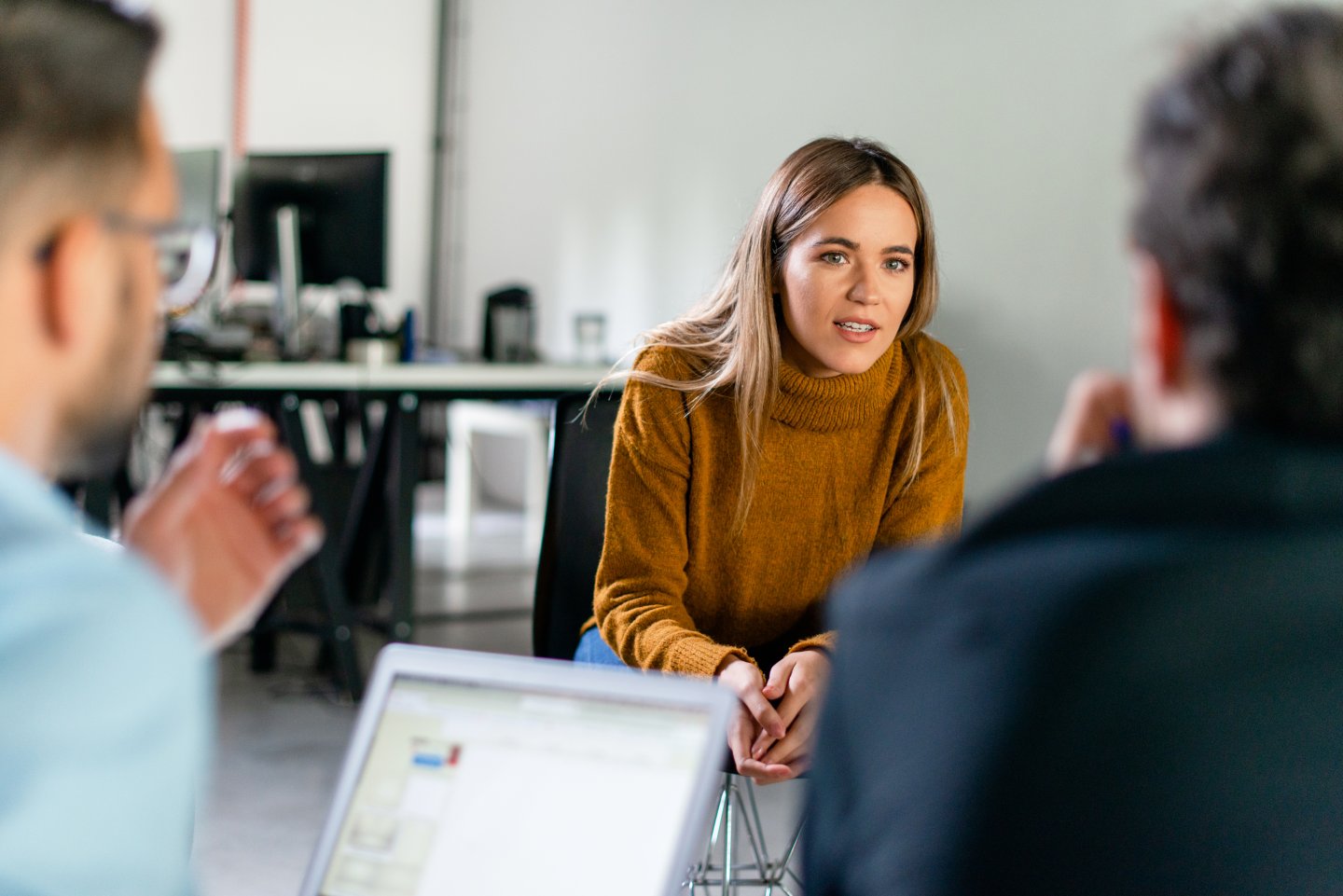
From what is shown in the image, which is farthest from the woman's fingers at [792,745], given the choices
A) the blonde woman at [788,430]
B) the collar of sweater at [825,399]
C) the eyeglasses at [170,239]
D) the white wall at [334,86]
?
the white wall at [334,86]

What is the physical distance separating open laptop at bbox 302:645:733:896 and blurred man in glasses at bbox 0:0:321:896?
0.22m

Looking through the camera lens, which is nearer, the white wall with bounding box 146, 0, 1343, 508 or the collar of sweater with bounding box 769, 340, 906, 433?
the collar of sweater with bounding box 769, 340, 906, 433

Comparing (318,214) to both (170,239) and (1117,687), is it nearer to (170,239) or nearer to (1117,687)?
(170,239)

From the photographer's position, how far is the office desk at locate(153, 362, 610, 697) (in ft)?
11.4

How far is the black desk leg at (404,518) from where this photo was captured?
3.56 metres

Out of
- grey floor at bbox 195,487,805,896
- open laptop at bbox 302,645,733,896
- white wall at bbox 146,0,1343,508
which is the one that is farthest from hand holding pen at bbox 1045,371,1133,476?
grey floor at bbox 195,487,805,896

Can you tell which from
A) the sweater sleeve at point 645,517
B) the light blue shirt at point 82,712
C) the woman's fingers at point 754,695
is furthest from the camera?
the sweater sleeve at point 645,517

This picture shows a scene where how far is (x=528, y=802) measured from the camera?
78 cm

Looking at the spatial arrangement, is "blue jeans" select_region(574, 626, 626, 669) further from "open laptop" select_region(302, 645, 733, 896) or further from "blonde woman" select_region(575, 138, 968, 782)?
"open laptop" select_region(302, 645, 733, 896)

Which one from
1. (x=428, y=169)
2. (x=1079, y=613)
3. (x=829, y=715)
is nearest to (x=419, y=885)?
(x=829, y=715)

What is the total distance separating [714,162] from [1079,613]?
513cm

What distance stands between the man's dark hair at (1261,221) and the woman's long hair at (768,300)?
46.6 inches

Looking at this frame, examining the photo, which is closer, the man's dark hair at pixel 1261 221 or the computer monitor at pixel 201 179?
the man's dark hair at pixel 1261 221

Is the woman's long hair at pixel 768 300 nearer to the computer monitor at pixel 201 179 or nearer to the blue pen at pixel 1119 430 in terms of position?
the blue pen at pixel 1119 430
